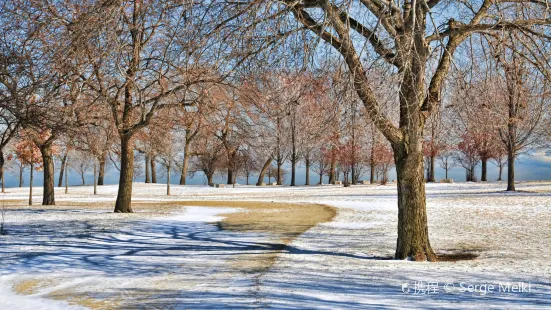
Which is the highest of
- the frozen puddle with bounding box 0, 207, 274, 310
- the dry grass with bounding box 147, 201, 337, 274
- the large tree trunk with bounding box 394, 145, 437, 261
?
the large tree trunk with bounding box 394, 145, 437, 261

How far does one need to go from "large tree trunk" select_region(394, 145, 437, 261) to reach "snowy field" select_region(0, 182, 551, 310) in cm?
58

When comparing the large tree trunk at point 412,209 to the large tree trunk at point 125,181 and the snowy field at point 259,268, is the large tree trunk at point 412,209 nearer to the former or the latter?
the snowy field at point 259,268

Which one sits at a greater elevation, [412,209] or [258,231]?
[412,209]

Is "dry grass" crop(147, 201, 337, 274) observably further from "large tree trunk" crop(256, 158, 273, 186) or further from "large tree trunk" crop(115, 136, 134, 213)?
"large tree trunk" crop(256, 158, 273, 186)

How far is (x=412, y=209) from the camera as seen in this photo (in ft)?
29.9

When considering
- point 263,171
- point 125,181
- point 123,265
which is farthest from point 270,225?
point 263,171

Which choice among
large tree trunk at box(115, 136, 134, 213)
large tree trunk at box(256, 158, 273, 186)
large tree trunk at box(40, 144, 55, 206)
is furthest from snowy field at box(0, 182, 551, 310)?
large tree trunk at box(256, 158, 273, 186)

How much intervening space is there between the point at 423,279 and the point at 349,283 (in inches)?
43.6

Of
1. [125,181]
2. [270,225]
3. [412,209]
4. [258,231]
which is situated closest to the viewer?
[412,209]

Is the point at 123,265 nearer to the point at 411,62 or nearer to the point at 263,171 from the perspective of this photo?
the point at 411,62

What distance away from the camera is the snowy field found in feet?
20.5

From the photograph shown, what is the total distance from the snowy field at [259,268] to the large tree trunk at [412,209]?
0.58m

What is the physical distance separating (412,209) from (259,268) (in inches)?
122

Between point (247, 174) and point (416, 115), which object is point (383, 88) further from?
point (247, 174)
